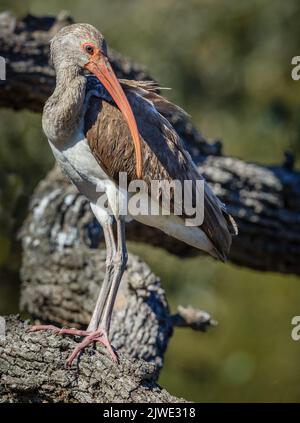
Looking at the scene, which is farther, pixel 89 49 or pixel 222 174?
pixel 222 174

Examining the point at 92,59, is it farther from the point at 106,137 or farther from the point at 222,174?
the point at 222,174

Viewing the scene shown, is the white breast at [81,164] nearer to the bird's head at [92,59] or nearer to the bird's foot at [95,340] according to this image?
the bird's head at [92,59]

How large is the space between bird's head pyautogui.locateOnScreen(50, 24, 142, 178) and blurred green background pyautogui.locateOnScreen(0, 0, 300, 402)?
2.32m

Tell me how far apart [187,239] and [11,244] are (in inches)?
65.7

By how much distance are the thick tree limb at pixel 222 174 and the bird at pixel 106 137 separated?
1198 mm

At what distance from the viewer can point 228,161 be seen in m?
6.04

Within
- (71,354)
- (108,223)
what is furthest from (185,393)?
(71,354)

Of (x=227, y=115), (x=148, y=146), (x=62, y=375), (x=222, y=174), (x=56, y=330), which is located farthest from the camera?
(x=227, y=115)

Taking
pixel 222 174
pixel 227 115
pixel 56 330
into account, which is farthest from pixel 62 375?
pixel 227 115

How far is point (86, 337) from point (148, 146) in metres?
0.89

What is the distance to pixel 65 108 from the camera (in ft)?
14.7

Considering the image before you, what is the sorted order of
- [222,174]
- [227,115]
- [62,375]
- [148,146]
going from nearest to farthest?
1. [62,375]
2. [148,146]
3. [222,174]
4. [227,115]
